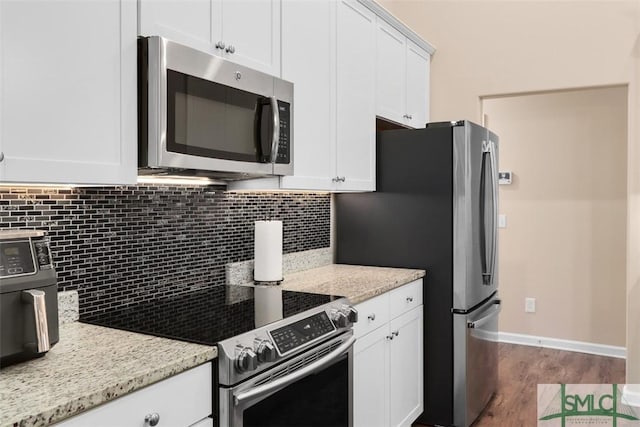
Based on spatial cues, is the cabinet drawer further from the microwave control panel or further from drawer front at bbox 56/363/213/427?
drawer front at bbox 56/363/213/427

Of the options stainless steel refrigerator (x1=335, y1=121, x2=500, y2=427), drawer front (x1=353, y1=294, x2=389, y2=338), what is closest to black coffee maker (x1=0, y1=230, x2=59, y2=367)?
drawer front (x1=353, y1=294, x2=389, y2=338)

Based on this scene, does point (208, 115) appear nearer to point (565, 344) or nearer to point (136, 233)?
point (136, 233)

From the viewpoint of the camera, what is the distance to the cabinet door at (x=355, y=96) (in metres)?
2.80

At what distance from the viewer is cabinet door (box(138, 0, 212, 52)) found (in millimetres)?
1688

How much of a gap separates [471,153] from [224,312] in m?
1.74

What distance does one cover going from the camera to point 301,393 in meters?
1.79

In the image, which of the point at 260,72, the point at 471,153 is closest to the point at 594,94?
the point at 471,153

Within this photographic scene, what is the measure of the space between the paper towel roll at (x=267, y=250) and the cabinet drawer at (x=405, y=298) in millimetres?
590

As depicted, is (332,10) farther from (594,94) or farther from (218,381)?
(594,94)

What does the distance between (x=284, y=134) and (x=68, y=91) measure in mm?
963

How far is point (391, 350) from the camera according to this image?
267 cm

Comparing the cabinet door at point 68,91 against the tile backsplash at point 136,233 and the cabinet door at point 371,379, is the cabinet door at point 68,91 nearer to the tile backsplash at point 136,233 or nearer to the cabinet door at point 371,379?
the tile backsplash at point 136,233

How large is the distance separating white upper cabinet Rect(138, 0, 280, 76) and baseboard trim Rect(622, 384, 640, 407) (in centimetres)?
290

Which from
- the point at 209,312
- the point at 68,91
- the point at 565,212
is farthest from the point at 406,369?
the point at 565,212
